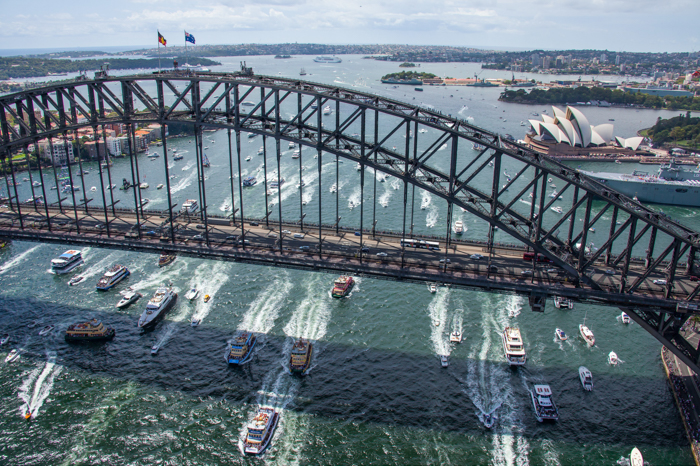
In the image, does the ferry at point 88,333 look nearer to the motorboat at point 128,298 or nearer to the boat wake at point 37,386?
the boat wake at point 37,386

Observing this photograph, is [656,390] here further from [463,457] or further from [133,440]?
[133,440]

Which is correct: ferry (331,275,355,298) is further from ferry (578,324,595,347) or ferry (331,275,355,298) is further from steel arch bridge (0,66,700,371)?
ferry (578,324,595,347)

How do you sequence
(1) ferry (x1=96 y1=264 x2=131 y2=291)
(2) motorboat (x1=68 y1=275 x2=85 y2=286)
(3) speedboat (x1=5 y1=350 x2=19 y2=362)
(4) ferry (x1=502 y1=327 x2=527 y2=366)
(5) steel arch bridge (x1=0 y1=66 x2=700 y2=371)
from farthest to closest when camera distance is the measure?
(2) motorboat (x1=68 y1=275 x2=85 y2=286) → (1) ferry (x1=96 y1=264 x2=131 y2=291) → (3) speedboat (x1=5 y1=350 x2=19 y2=362) → (4) ferry (x1=502 y1=327 x2=527 y2=366) → (5) steel arch bridge (x1=0 y1=66 x2=700 y2=371)

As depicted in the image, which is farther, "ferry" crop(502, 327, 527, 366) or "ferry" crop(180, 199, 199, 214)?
"ferry" crop(180, 199, 199, 214)

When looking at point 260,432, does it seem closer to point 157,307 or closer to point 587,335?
point 157,307

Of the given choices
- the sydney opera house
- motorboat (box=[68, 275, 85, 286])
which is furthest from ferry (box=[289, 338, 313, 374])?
the sydney opera house

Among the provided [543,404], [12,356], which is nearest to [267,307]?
[12,356]
